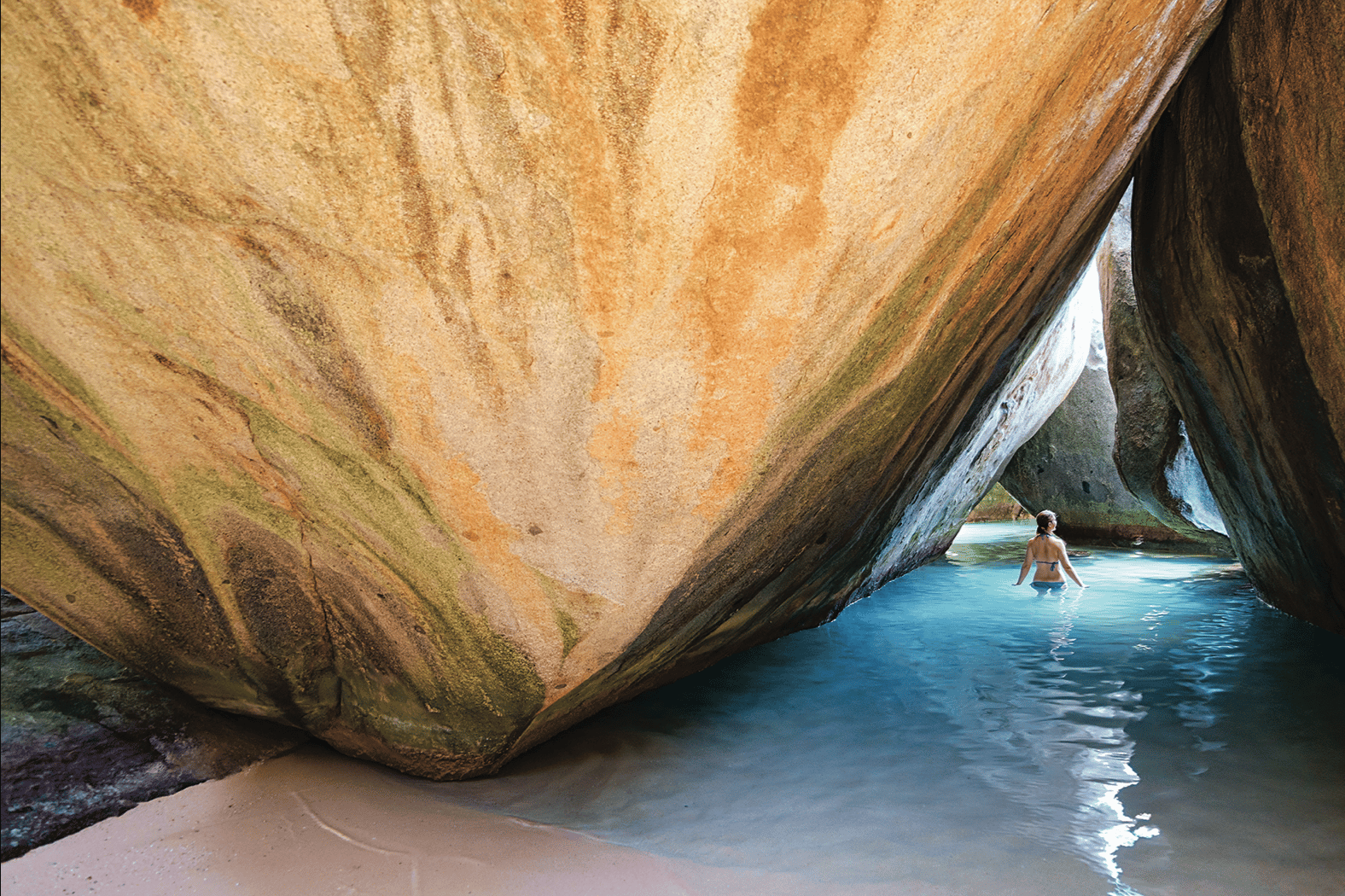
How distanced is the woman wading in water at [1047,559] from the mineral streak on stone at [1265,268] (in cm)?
268

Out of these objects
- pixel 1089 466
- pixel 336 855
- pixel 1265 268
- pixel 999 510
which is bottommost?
pixel 336 855

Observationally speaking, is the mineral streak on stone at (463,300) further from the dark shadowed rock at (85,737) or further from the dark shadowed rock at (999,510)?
the dark shadowed rock at (999,510)

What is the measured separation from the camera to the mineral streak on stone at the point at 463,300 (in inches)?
62.8

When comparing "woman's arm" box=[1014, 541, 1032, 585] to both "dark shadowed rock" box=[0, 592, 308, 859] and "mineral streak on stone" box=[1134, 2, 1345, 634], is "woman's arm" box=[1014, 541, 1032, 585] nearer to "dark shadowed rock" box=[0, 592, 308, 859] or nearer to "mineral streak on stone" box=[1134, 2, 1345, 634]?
"mineral streak on stone" box=[1134, 2, 1345, 634]

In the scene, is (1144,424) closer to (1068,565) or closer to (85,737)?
(1068,565)

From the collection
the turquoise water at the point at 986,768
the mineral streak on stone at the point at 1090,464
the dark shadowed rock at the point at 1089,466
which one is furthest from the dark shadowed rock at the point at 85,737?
the dark shadowed rock at the point at 1089,466

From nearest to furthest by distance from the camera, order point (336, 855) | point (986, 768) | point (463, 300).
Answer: point (463, 300), point (336, 855), point (986, 768)

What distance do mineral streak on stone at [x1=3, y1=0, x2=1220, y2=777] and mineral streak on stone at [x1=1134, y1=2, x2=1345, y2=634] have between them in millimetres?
679

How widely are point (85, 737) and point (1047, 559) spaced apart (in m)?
A: 8.34

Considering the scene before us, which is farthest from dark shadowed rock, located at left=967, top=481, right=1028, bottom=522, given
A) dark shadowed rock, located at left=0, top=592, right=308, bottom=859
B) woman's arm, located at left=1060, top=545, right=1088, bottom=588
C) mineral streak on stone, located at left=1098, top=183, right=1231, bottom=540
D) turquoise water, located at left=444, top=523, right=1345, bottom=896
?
dark shadowed rock, located at left=0, top=592, right=308, bottom=859

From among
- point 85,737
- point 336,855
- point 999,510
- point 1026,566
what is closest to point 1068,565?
point 1026,566

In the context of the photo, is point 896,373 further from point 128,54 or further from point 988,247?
point 128,54

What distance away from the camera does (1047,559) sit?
8.20 m

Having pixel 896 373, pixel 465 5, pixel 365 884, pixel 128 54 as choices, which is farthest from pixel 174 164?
pixel 896 373
